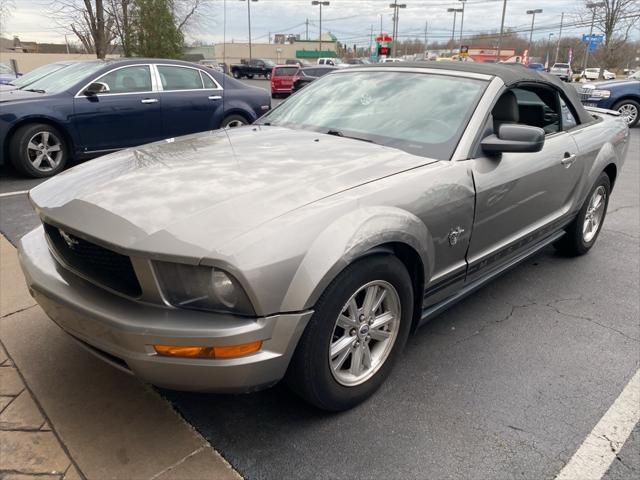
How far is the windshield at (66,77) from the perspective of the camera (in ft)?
21.9

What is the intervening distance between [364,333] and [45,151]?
18.7 feet

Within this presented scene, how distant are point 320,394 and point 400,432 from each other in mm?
423

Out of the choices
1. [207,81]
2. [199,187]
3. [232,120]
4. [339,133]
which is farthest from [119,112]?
[199,187]

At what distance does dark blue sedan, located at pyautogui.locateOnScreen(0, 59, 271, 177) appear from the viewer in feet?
20.4

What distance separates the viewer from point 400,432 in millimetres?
2273

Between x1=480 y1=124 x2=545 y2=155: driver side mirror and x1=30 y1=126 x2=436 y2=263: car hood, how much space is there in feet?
1.42

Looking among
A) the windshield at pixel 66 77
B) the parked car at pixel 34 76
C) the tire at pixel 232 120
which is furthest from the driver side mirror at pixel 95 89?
the tire at pixel 232 120

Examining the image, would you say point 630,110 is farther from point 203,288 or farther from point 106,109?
point 203,288

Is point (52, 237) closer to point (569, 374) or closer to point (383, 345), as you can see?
point (383, 345)

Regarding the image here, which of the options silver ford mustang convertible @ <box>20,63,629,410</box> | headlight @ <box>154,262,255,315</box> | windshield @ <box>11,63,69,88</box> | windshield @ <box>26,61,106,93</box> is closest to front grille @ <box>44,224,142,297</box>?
silver ford mustang convertible @ <box>20,63,629,410</box>

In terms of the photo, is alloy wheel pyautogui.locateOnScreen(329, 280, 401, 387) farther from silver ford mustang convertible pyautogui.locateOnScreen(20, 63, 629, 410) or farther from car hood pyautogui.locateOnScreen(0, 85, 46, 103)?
car hood pyautogui.locateOnScreen(0, 85, 46, 103)

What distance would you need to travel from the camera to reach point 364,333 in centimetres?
235

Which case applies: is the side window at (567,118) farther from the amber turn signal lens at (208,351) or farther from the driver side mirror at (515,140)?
the amber turn signal lens at (208,351)

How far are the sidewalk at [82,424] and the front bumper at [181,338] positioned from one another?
1.21 ft
